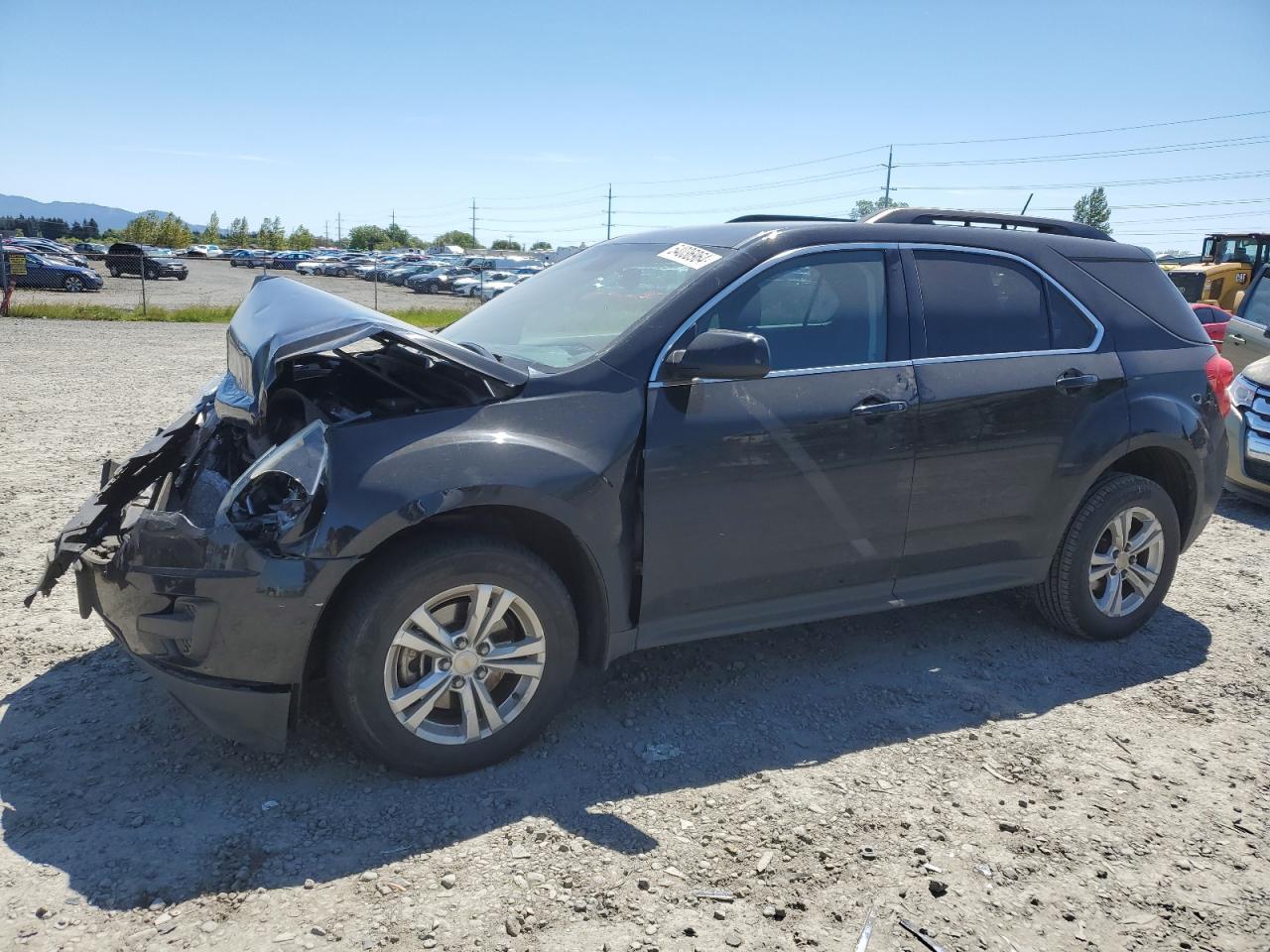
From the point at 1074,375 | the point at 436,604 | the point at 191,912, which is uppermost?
the point at 1074,375

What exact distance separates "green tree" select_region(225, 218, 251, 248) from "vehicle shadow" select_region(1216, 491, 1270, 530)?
314ft

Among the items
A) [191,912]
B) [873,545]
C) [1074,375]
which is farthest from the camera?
[1074,375]

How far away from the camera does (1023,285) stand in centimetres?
421

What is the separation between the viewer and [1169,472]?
464 centimetres

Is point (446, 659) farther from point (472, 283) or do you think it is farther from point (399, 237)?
point (399, 237)

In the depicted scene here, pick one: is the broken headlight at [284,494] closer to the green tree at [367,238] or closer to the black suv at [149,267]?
the black suv at [149,267]

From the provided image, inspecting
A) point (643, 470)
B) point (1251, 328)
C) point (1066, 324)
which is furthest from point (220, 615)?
point (1251, 328)

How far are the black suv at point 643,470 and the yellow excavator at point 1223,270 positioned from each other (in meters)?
15.7

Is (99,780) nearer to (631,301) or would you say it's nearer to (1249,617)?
(631,301)

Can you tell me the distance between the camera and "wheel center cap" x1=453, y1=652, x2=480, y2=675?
3084 mm

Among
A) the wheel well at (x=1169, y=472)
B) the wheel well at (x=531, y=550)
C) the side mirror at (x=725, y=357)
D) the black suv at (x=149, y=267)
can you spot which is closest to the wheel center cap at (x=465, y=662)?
the wheel well at (x=531, y=550)

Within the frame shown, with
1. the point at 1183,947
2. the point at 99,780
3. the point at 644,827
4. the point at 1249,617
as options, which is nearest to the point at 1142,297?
the point at 1249,617

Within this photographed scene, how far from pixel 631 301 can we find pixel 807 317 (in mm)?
711

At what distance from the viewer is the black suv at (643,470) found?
2.93m
